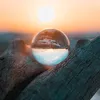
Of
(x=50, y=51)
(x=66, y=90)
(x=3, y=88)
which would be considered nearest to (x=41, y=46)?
(x=50, y=51)

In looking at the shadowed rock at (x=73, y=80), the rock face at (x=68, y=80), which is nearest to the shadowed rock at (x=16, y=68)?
the rock face at (x=68, y=80)

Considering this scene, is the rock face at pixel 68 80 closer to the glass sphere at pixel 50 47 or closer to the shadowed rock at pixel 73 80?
the shadowed rock at pixel 73 80

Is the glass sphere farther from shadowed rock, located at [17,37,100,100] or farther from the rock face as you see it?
shadowed rock, located at [17,37,100,100]

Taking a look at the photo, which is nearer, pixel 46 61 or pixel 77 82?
pixel 77 82

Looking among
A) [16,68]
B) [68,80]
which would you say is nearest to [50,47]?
[16,68]

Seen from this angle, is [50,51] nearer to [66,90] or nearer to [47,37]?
[47,37]

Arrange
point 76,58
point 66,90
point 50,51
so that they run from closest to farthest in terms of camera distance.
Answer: point 66,90, point 76,58, point 50,51
